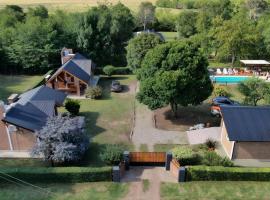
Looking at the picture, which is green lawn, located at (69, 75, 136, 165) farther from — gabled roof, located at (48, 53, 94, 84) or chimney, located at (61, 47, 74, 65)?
chimney, located at (61, 47, 74, 65)

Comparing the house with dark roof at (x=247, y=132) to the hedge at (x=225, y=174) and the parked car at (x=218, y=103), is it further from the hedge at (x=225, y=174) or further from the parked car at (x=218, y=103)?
the parked car at (x=218, y=103)

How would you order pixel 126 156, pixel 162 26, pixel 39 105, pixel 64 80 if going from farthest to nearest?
pixel 162 26, pixel 64 80, pixel 39 105, pixel 126 156

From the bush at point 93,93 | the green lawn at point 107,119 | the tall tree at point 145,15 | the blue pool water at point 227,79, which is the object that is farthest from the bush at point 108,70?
the tall tree at point 145,15

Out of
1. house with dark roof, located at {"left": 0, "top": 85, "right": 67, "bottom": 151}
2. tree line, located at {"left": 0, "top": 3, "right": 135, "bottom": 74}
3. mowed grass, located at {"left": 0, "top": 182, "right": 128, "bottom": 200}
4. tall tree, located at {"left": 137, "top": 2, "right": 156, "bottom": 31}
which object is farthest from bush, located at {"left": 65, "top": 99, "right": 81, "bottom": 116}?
tall tree, located at {"left": 137, "top": 2, "right": 156, "bottom": 31}

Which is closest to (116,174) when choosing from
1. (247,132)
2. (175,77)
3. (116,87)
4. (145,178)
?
(145,178)

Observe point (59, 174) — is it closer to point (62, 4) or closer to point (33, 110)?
point (33, 110)

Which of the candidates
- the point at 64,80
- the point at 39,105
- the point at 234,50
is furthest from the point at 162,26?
the point at 39,105

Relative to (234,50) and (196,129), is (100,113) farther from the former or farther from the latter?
(234,50)
